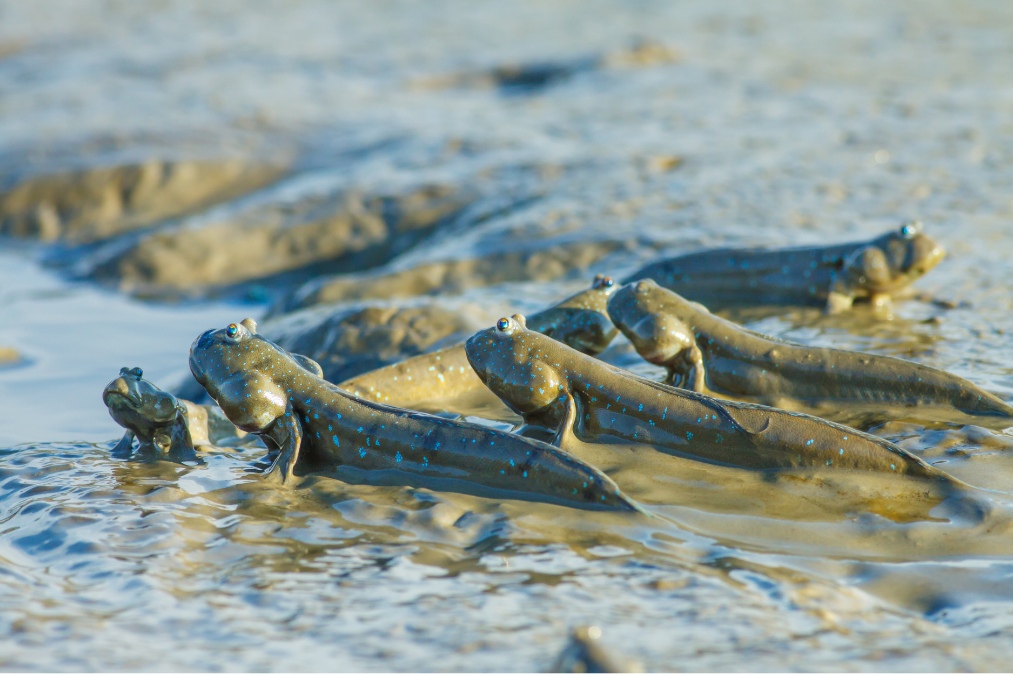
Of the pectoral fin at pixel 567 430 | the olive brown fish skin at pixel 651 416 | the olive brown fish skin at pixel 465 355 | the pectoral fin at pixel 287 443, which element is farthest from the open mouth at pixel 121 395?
the pectoral fin at pixel 567 430

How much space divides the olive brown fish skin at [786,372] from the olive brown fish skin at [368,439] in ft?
3.04

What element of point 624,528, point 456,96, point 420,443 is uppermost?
point 456,96

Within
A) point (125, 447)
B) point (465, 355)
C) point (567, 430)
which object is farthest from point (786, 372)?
point (125, 447)

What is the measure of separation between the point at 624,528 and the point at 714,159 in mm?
4857

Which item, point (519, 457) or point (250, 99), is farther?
point (250, 99)

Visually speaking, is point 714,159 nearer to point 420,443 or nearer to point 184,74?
point 420,443

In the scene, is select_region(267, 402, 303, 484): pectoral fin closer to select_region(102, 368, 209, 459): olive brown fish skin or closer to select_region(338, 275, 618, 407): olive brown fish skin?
select_region(102, 368, 209, 459): olive brown fish skin

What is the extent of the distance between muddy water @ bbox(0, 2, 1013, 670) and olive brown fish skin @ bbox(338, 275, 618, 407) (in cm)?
29

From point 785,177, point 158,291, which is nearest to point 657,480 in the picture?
point 785,177

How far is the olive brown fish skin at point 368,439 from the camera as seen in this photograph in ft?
10.2

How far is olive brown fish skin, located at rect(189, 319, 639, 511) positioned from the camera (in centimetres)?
311

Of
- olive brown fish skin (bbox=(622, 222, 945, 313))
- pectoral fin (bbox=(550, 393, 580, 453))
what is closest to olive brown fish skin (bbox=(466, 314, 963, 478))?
pectoral fin (bbox=(550, 393, 580, 453))

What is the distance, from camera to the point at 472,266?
19.6ft

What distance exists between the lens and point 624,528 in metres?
2.96
